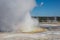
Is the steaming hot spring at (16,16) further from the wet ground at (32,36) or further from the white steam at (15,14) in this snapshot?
the wet ground at (32,36)

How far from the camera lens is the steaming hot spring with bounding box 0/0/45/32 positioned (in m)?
3.01

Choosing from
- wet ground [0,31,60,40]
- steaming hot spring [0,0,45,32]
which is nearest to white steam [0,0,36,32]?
steaming hot spring [0,0,45,32]

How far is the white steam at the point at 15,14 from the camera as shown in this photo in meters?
3.01

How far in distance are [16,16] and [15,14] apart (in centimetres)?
5

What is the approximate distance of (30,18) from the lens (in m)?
3.05

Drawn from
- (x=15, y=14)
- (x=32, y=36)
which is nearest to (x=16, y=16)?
(x=15, y=14)

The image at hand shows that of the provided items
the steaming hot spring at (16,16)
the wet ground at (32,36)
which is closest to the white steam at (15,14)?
the steaming hot spring at (16,16)

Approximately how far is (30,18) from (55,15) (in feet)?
1.74

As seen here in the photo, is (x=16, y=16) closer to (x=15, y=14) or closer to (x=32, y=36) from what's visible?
(x=15, y=14)

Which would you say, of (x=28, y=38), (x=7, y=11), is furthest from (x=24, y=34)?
(x=7, y=11)

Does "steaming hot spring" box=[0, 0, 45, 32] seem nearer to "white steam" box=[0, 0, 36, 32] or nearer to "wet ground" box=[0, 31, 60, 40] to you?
"white steam" box=[0, 0, 36, 32]

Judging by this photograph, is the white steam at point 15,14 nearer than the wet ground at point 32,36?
No

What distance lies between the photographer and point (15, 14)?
302 centimetres

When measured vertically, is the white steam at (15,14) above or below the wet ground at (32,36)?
above
